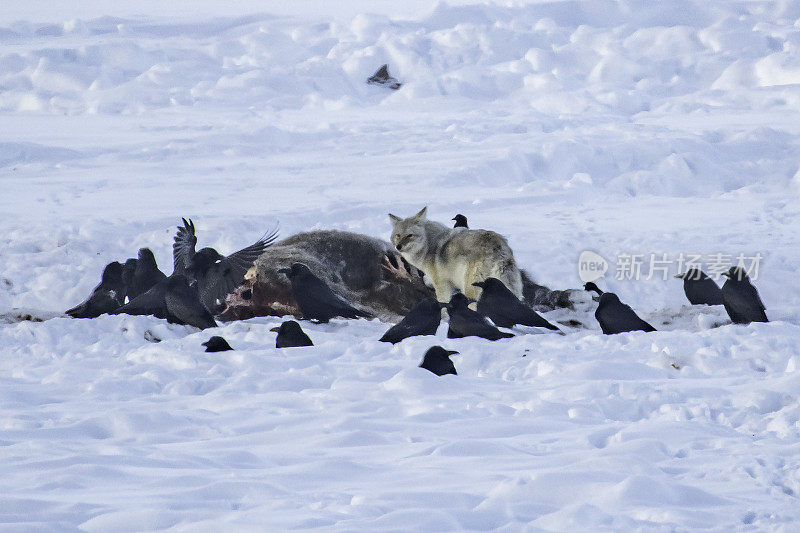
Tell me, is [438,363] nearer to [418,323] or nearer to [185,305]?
[418,323]

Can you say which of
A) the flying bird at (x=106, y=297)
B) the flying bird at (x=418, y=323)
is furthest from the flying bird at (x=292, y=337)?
the flying bird at (x=106, y=297)

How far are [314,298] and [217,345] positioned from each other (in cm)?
170

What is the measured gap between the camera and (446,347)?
6.07m

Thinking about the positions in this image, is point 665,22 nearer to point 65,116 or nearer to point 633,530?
point 65,116

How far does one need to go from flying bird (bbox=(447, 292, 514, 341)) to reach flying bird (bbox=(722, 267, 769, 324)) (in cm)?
167

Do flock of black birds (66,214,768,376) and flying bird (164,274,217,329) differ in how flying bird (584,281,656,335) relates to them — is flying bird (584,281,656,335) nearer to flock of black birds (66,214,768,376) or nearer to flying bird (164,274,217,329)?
flock of black birds (66,214,768,376)

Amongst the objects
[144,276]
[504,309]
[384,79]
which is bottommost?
[504,309]

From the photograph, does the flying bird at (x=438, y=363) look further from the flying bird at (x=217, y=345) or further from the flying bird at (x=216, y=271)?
the flying bird at (x=216, y=271)

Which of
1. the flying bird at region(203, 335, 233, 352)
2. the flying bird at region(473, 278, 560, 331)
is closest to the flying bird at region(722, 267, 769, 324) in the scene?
the flying bird at region(473, 278, 560, 331)

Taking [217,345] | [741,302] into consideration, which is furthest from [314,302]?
[741,302]

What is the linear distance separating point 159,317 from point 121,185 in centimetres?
898

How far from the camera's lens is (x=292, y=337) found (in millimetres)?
6422

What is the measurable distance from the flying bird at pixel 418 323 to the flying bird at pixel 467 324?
0.13m

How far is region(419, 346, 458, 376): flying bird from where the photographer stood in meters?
5.45
